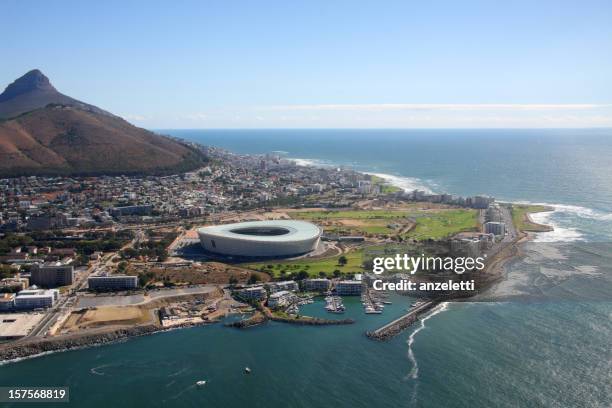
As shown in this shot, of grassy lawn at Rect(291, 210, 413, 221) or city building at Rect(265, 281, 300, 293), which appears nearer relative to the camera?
city building at Rect(265, 281, 300, 293)

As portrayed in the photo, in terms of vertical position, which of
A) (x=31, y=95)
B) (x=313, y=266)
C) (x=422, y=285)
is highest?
(x=31, y=95)

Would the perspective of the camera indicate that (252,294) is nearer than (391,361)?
No

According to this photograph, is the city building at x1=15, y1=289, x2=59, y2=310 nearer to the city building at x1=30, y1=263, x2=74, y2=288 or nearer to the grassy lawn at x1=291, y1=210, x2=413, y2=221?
the city building at x1=30, y1=263, x2=74, y2=288

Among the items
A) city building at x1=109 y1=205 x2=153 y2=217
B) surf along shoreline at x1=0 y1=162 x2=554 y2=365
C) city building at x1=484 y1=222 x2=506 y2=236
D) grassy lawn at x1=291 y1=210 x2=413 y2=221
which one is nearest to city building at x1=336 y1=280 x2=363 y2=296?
surf along shoreline at x1=0 y1=162 x2=554 y2=365

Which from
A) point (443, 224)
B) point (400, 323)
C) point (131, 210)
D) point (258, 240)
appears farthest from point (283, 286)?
point (131, 210)

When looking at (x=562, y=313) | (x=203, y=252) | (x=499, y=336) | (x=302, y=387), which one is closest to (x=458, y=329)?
(x=499, y=336)

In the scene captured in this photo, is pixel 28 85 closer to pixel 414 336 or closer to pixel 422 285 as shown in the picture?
pixel 422 285

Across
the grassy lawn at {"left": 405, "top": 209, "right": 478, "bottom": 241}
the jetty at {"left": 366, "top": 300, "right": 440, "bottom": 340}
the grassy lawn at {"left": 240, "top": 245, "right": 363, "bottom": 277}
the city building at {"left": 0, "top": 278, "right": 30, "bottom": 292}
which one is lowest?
the grassy lawn at {"left": 405, "top": 209, "right": 478, "bottom": 241}

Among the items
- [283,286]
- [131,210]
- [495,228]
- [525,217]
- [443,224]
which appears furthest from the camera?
[131,210]
